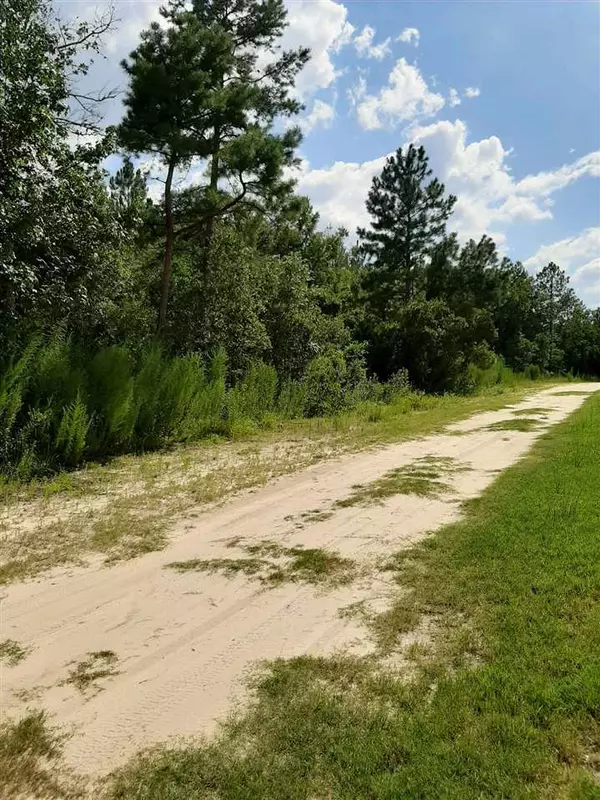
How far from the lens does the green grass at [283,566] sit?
4031 mm

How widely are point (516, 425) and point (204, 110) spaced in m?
9.85

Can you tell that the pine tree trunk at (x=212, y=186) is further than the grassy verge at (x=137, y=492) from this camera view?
Yes

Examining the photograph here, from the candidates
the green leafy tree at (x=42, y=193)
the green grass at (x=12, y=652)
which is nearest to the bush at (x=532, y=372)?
the green leafy tree at (x=42, y=193)

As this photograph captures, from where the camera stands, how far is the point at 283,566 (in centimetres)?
427

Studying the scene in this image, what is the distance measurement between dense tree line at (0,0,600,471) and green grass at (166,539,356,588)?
3.83m

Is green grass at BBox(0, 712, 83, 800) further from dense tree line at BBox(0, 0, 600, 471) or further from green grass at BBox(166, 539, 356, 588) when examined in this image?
dense tree line at BBox(0, 0, 600, 471)

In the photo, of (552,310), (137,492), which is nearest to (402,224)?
(137,492)

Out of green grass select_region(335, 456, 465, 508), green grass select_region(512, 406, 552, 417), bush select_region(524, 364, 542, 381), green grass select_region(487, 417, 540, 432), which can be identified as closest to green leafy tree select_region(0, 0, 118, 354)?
green grass select_region(335, 456, 465, 508)

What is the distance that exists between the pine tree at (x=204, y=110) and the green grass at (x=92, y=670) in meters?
10.6

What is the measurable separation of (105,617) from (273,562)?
136 cm

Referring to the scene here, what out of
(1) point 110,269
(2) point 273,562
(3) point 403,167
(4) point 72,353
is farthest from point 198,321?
(3) point 403,167

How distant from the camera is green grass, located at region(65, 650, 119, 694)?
2807mm

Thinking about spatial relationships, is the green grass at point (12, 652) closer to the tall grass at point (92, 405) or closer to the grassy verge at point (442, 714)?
the grassy verge at point (442, 714)

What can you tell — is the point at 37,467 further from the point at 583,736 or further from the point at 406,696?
the point at 583,736
